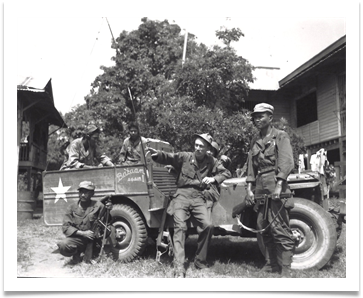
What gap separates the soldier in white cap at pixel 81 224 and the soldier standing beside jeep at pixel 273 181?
2.09m

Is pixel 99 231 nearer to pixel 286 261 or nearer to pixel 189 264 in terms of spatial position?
pixel 189 264

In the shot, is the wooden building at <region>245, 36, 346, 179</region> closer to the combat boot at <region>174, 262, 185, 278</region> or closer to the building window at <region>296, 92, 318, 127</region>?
the building window at <region>296, 92, 318, 127</region>

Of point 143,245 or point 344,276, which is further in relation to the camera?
point 143,245

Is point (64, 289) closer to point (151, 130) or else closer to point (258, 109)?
point (258, 109)

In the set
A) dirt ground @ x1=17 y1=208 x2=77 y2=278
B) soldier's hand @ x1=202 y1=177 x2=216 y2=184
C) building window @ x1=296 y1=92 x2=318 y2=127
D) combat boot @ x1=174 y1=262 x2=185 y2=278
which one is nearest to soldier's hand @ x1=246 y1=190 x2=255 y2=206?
soldier's hand @ x1=202 y1=177 x2=216 y2=184

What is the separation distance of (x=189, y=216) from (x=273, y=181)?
120 centimetres

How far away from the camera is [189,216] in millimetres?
5000

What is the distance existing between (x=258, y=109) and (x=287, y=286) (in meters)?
2.02

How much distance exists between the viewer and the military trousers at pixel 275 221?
4434 millimetres

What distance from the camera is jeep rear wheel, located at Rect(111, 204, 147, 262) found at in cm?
535

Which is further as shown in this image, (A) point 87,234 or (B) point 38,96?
(B) point 38,96

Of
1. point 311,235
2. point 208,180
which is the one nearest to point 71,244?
point 208,180
